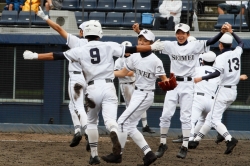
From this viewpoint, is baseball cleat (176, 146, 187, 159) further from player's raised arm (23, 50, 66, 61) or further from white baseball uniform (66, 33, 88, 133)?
player's raised arm (23, 50, 66, 61)

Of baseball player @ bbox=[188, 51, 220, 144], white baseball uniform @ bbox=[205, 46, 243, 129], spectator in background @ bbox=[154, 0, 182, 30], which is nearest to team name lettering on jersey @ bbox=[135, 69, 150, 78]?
white baseball uniform @ bbox=[205, 46, 243, 129]

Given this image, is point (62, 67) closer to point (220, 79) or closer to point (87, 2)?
point (87, 2)

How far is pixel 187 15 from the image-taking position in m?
17.6

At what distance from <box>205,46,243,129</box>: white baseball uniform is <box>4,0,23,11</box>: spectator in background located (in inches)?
329

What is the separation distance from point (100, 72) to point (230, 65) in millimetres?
3480

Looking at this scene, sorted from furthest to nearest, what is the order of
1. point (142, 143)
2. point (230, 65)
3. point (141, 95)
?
1. point (230, 65)
2. point (141, 95)
3. point (142, 143)

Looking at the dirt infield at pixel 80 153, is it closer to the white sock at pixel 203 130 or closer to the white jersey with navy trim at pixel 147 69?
the white sock at pixel 203 130

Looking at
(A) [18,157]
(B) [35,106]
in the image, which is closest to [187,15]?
(B) [35,106]

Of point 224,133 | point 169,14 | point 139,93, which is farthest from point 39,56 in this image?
point 169,14

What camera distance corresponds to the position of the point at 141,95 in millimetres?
10164

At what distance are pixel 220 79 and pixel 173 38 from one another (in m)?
4.62

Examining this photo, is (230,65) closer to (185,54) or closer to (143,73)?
(185,54)

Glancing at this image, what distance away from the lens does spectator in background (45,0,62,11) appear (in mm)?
18484

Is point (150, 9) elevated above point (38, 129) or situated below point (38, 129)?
above
